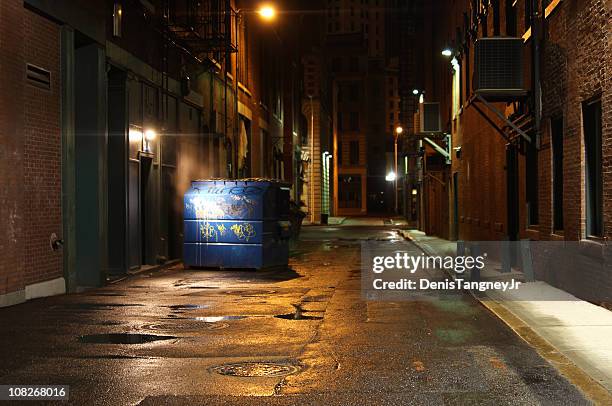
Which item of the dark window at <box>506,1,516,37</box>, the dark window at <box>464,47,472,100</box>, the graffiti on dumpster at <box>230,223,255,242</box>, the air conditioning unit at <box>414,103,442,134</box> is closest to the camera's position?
the graffiti on dumpster at <box>230,223,255,242</box>

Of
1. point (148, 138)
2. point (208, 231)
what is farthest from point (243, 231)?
point (148, 138)

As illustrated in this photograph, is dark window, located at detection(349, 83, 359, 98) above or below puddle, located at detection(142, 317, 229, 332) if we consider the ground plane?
above

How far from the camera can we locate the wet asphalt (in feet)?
22.4

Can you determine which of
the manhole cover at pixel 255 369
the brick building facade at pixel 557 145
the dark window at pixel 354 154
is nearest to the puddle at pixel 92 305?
the manhole cover at pixel 255 369

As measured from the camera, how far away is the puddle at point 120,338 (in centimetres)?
945

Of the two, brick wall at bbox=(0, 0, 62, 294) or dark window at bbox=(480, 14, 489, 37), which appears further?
dark window at bbox=(480, 14, 489, 37)

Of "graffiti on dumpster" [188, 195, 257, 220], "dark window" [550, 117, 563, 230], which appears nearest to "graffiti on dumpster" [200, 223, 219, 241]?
"graffiti on dumpster" [188, 195, 257, 220]

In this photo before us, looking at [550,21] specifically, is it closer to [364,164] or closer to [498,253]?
[498,253]

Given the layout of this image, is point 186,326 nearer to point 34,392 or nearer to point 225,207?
point 34,392

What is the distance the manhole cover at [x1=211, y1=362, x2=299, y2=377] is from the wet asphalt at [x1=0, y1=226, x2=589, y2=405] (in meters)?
0.02

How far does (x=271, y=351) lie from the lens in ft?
28.8

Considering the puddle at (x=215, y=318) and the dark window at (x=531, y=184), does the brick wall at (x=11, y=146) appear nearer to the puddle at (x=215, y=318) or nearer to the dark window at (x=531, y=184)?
the puddle at (x=215, y=318)

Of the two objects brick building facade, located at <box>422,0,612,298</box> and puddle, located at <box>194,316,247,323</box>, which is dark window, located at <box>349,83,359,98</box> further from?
puddle, located at <box>194,316,247,323</box>

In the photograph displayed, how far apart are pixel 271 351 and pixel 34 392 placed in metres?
2.77
